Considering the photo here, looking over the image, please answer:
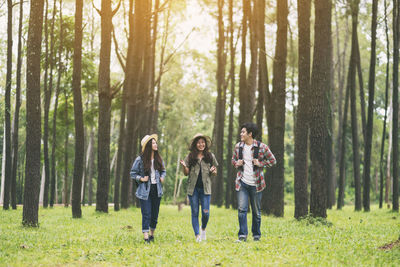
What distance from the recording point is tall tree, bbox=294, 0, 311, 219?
47.2 ft

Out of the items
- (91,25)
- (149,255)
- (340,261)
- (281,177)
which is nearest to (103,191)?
(281,177)

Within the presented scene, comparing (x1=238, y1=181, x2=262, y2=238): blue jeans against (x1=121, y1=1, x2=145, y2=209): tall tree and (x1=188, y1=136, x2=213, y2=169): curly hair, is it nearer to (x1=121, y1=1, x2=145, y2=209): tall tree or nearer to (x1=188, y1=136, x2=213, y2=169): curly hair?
(x1=188, y1=136, x2=213, y2=169): curly hair

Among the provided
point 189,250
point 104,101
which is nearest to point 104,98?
point 104,101

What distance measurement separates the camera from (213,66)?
124 ft

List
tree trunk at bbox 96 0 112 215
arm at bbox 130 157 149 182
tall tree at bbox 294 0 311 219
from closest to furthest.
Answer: arm at bbox 130 157 149 182, tall tree at bbox 294 0 311 219, tree trunk at bbox 96 0 112 215

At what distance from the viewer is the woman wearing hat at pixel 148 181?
9.19 metres

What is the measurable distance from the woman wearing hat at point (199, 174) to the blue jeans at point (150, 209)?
2.29ft

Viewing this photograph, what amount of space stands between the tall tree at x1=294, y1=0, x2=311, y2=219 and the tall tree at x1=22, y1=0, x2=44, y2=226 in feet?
25.1

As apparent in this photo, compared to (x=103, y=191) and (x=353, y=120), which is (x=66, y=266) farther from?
(x=353, y=120)

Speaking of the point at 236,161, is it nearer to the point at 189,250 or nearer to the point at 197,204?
the point at 197,204

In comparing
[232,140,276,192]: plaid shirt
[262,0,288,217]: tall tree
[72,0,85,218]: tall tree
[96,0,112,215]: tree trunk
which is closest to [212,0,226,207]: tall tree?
[262,0,288,217]: tall tree

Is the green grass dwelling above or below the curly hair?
below

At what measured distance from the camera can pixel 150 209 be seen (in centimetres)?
929

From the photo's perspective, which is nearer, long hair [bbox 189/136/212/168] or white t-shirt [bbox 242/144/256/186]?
white t-shirt [bbox 242/144/256/186]
